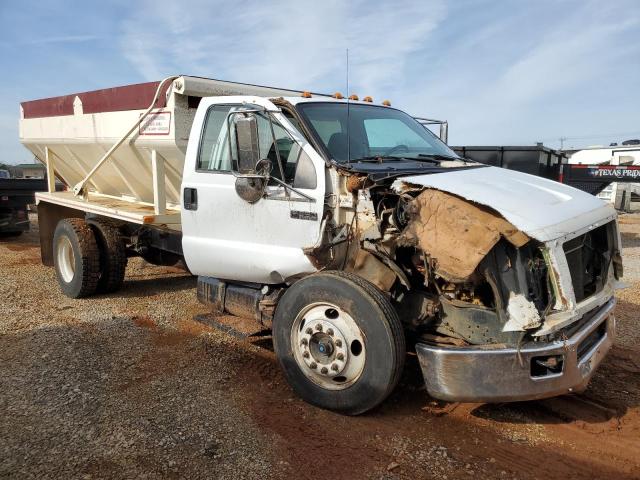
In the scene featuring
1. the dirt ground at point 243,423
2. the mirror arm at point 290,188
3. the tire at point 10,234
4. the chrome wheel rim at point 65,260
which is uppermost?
the mirror arm at point 290,188

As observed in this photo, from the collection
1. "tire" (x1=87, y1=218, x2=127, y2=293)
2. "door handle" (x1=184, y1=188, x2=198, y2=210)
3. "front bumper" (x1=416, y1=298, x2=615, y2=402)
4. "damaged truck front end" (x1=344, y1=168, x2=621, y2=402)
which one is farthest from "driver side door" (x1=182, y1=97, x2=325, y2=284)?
"tire" (x1=87, y1=218, x2=127, y2=293)

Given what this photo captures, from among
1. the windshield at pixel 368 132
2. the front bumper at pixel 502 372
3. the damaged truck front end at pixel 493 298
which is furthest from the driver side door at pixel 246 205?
the front bumper at pixel 502 372

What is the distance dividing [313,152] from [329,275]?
0.99 meters

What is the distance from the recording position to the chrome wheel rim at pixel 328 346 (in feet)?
12.0

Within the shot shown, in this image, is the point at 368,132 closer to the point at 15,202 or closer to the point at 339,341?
the point at 339,341

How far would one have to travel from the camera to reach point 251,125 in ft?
13.1

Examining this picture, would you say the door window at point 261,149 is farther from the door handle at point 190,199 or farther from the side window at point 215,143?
the door handle at point 190,199

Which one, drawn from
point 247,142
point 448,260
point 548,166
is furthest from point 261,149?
point 548,166

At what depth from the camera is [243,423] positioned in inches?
146

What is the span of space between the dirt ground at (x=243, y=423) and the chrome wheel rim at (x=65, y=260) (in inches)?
71.9

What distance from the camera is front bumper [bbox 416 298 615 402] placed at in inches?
124

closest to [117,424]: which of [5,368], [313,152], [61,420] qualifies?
[61,420]

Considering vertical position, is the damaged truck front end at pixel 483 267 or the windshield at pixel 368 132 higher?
the windshield at pixel 368 132

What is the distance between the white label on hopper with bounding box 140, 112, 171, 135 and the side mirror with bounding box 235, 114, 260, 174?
142 centimetres
